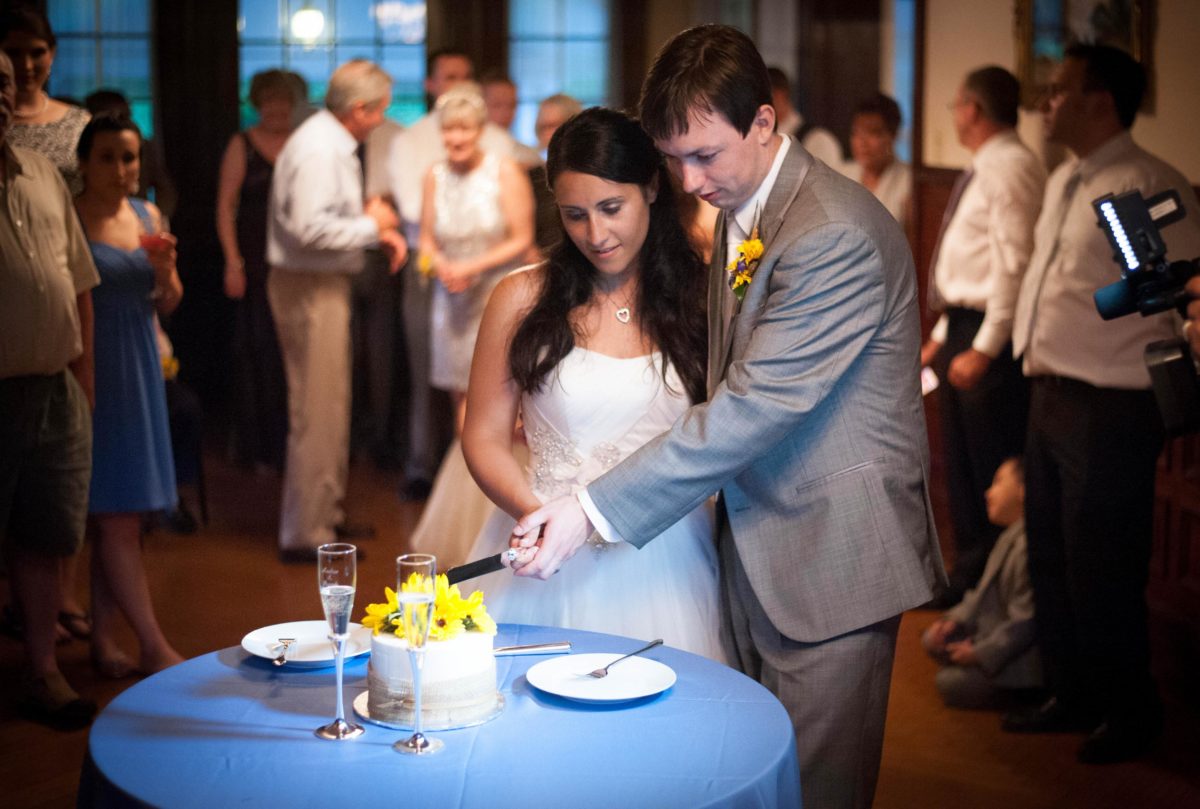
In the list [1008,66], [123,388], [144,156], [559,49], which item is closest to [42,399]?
[123,388]

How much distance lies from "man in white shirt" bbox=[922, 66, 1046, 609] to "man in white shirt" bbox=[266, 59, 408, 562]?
6.96 ft

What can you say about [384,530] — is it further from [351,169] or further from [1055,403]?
[1055,403]

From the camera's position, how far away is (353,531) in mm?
5770

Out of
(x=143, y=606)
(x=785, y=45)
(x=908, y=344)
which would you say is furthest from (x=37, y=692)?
(x=785, y=45)

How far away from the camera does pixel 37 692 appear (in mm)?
3768

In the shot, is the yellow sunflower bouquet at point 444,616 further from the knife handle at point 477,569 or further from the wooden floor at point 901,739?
the wooden floor at point 901,739

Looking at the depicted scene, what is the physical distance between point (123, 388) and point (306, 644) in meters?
2.16

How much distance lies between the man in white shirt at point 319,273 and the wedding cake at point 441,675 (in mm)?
3633

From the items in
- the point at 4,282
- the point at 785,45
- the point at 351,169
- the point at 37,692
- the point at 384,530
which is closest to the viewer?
the point at 4,282

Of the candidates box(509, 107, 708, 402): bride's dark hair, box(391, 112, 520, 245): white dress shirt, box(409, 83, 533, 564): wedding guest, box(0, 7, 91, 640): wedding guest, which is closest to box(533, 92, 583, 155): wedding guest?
box(391, 112, 520, 245): white dress shirt

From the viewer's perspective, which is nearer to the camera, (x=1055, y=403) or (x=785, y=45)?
(x=1055, y=403)

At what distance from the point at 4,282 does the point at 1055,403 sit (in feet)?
8.60

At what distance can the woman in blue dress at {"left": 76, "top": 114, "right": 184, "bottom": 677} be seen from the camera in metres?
3.95

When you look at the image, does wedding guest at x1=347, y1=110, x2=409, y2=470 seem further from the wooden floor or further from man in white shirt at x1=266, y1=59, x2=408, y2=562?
the wooden floor
